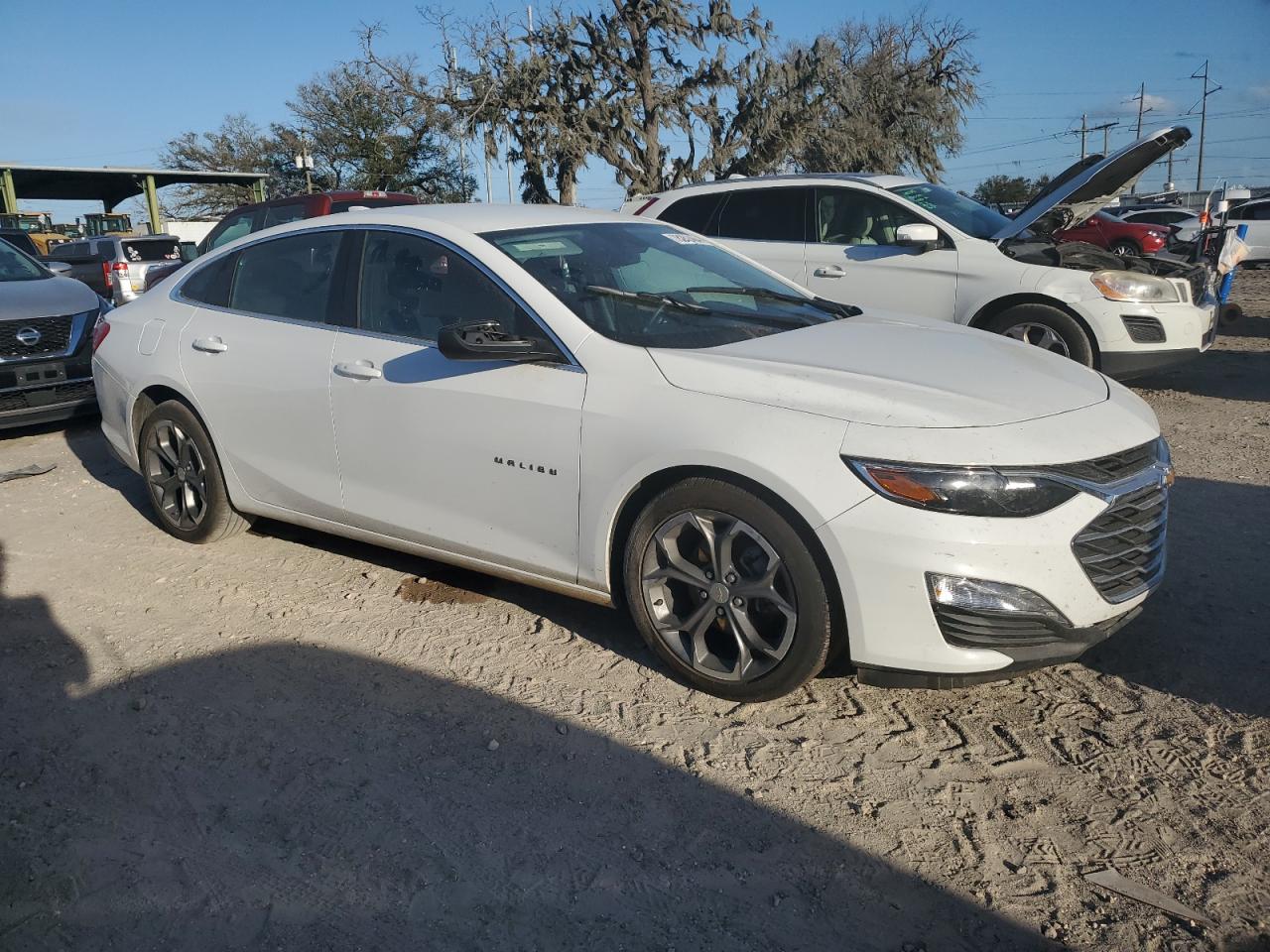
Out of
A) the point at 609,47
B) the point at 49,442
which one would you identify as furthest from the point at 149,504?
the point at 609,47

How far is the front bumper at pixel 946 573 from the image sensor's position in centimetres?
292

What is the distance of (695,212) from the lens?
28.9 feet

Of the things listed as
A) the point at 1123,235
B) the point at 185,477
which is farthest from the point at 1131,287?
the point at 1123,235

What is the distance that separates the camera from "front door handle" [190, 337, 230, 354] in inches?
184

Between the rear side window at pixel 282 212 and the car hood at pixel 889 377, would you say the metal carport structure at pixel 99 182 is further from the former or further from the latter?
the car hood at pixel 889 377

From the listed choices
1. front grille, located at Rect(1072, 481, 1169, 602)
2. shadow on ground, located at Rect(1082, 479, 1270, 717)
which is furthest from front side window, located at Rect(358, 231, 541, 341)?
shadow on ground, located at Rect(1082, 479, 1270, 717)

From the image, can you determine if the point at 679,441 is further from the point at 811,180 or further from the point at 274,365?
the point at 811,180

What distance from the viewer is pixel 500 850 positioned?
8.90 feet

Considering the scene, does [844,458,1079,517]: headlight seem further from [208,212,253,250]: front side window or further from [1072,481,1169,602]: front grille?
[208,212,253,250]: front side window

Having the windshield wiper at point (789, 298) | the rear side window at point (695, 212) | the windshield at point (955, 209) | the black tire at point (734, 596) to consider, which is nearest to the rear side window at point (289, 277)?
the windshield wiper at point (789, 298)

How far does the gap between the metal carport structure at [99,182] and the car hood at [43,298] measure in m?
32.1

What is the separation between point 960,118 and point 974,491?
35.2 meters

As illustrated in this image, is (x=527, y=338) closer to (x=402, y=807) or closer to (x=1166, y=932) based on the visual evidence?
(x=402, y=807)

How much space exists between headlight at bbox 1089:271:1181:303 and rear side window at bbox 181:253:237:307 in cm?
579
